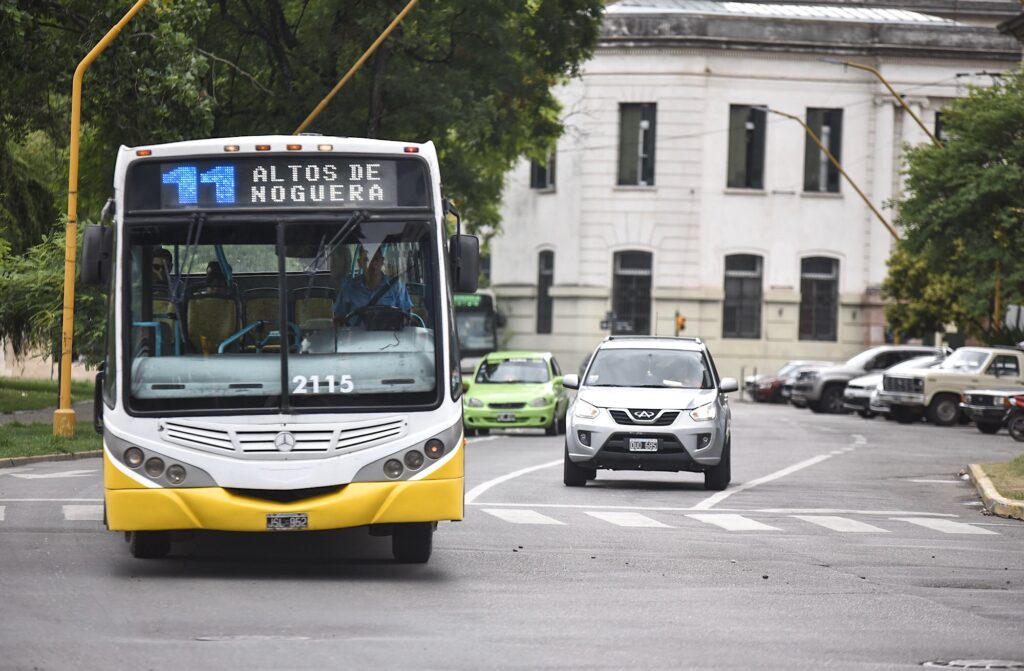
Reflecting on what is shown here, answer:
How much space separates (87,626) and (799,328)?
185ft

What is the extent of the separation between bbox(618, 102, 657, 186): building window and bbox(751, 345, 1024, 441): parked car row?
43.6ft

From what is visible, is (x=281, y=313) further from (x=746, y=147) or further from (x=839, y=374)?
(x=746, y=147)

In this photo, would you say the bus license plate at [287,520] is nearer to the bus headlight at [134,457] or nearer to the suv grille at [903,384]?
the bus headlight at [134,457]

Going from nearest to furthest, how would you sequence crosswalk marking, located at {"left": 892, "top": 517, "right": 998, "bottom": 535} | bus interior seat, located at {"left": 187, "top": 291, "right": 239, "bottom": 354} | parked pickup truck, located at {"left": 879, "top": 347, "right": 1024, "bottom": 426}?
1. bus interior seat, located at {"left": 187, "top": 291, "right": 239, "bottom": 354}
2. crosswalk marking, located at {"left": 892, "top": 517, "right": 998, "bottom": 535}
3. parked pickup truck, located at {"left": 879, "top": 347, "right": 1024, "bottom": 426}

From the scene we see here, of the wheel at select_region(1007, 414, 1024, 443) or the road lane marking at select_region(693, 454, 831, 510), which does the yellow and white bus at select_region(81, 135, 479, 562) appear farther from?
the wheel at select_region(1007, 414, 1024, 443)

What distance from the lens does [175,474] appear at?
11.8 metres

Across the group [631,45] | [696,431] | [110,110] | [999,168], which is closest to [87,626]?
A: [696,431]

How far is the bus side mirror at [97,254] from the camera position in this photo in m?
12.1

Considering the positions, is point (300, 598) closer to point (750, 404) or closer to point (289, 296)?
point (289, 296)

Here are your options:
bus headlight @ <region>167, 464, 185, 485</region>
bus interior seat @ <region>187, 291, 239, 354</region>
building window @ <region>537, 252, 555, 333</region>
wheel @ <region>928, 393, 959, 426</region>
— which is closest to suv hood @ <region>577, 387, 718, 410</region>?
bus interior seat @ <region>187, 291, 239, 354</region>

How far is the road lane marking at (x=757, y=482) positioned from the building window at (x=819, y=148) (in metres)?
36.2

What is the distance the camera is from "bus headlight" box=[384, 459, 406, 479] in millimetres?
11930

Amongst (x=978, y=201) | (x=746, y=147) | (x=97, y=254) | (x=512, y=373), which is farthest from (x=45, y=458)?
(x=746, y=147)

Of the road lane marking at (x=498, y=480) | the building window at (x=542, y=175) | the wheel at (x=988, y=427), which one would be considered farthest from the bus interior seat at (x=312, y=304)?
the building window at (x=542, y=175)
